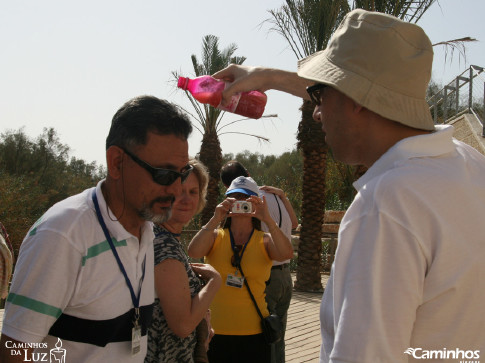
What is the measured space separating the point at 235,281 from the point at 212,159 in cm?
1287

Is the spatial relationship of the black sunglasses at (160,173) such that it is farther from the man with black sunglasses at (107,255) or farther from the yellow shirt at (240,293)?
the yellow shirt at (240,293)

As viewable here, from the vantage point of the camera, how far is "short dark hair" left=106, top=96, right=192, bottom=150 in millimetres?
2373

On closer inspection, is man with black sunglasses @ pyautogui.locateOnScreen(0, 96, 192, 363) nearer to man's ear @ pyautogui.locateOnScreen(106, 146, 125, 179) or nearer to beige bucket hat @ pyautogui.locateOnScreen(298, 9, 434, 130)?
man's ear @ pyautogui.locateOnScreen(106, 146, 125, 179)

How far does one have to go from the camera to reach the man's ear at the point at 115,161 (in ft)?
7.76

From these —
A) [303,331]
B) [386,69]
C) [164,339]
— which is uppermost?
[386,69]

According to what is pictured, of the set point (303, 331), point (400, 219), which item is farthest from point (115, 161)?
point (303, 331)

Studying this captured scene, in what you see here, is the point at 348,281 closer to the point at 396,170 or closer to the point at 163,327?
the point at 396,170

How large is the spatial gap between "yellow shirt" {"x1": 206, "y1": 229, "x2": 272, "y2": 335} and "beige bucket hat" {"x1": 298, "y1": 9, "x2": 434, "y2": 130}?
2916mm

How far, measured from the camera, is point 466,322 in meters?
1.45

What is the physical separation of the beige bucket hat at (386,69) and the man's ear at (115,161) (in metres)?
1.06

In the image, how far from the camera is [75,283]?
1.98 m

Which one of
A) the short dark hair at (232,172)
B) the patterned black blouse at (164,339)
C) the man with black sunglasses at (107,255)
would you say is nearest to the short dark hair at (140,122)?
the man with black sunglasses at (107,255)

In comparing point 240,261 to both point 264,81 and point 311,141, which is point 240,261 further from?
point 311,141

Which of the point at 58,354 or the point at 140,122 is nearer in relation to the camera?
the point at 58,354
